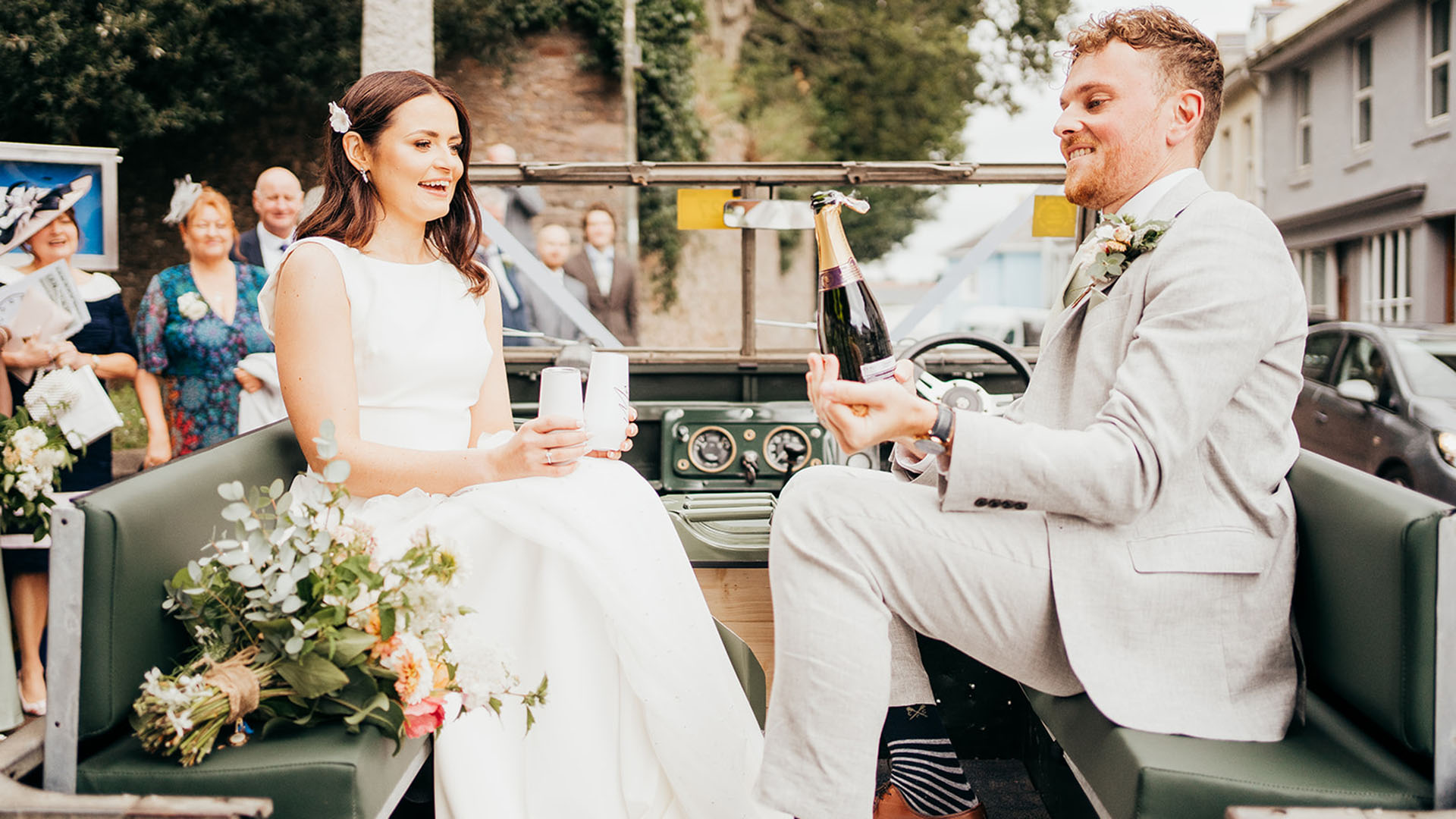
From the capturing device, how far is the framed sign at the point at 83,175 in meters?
3.87

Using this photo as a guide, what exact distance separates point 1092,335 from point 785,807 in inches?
37.9

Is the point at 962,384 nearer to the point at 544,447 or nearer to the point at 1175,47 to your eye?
the point at 1175,47

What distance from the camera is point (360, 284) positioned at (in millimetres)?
2377

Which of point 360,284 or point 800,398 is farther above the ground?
point 360,284

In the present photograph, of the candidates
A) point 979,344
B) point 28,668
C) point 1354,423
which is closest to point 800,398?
point 979,344

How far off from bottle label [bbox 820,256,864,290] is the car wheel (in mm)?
5698

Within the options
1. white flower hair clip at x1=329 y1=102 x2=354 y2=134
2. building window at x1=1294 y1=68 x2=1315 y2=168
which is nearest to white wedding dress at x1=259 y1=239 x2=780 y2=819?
white flower hair clip at x1=329 y1=102 x2=354 y2=134

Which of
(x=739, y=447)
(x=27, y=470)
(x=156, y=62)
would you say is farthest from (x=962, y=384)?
(x=156, y=62)

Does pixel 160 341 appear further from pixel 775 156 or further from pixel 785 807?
pixel 775 156

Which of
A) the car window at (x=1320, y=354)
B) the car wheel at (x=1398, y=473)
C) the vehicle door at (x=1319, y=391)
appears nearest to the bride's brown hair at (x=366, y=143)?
the car wheel at (x=1398, y=473)

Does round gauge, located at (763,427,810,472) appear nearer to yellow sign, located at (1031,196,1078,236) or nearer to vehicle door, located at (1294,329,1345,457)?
yellow sign, located at (1031,196,1078,236)

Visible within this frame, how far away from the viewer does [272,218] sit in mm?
4926

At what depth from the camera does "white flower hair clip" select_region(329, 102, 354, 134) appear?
94.3 inches

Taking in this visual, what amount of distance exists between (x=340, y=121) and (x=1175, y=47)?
1.71 meters
